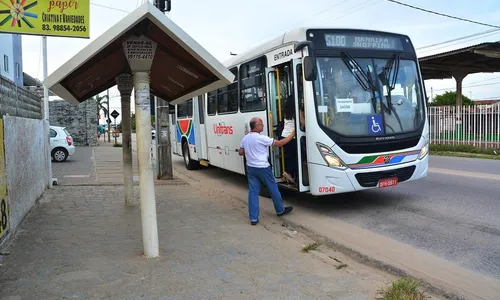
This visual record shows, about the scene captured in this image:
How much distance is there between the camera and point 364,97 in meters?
7.55

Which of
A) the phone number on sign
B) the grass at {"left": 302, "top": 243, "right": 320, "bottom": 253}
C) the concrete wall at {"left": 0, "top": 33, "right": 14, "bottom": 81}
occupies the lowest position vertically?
the grass at {"left": 302, "top": 243, "right": 320, "bottom": 253}

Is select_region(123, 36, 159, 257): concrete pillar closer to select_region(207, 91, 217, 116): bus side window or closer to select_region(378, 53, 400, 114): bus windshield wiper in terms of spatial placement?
select_region(378, 53, 400, 114): bus windshield wiper

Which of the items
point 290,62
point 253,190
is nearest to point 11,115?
point 253,190

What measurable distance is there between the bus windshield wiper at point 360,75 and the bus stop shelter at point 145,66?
2608 mm

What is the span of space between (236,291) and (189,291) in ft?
1.44

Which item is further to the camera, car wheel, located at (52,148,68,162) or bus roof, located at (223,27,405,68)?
car wheel, located at (52,148,68,162)

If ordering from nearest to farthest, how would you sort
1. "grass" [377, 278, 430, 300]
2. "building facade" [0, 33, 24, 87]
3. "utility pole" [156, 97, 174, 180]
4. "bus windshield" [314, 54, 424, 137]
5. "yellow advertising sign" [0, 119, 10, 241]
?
"grass" [377, 278, 430, 300] < "yellow advertising sign" [0, 119, 10, 241] < "bus windshield" [314, 54, 424, 137] < "utility pole" [156, 97, 174, 180] < "building facade" [0, 33, 24, 87]

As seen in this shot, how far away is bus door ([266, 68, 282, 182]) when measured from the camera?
833cm

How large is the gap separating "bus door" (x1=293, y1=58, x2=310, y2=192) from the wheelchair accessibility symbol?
43.9 inches

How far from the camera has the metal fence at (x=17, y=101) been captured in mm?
6098

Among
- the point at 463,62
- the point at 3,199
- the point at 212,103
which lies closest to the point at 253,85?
the point at 212,103

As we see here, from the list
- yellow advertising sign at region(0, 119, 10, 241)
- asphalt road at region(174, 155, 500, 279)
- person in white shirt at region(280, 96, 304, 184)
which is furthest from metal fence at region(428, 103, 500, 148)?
yellow advertising sign at region(0, 119, 10, 241)

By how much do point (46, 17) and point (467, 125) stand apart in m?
19.0

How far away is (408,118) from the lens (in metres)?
7.96
